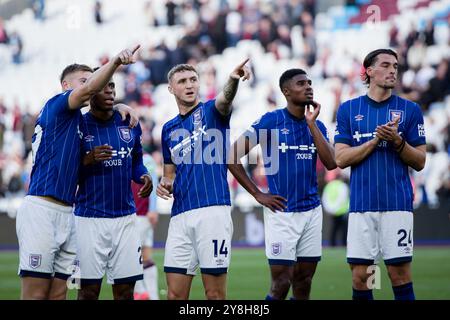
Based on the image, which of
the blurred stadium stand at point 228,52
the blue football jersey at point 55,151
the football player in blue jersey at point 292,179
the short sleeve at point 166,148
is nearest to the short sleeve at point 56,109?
the blue football jersey at point 55,151

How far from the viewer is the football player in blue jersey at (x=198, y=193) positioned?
26.2ft

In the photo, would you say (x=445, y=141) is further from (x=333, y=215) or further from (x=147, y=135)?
(x=147, y=135)

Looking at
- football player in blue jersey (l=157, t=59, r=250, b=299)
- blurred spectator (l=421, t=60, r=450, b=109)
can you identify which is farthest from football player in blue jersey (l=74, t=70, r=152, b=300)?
blurred spectator (l=421, t=60, r=450, b=109)

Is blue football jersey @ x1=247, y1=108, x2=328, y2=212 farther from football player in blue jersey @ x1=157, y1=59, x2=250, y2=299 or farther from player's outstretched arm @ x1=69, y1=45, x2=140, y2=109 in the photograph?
player's outstretched arm @ x1=69, y1=45, x2=140, y2=109

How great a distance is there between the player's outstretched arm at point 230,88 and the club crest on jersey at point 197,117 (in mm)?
249

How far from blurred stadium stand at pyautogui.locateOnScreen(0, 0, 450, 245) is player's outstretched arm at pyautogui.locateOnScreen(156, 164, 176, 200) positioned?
13.5 m

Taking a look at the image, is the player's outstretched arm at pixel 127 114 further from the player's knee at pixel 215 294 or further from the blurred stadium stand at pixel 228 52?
the blurred stadium stand at pixel 228 52

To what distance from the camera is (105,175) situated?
841cm

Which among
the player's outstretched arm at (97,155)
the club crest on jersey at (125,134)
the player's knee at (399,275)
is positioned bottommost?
the player's knee at (399,275)

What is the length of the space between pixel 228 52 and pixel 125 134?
19116mm

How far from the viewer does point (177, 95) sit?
332 inches

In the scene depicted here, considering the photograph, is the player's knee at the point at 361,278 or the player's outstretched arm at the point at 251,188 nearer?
the player's knee at the point at 361,278

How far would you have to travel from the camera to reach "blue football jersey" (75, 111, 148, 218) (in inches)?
331

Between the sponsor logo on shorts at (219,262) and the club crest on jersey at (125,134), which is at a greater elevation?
the club crest on jersey at (125,134)
